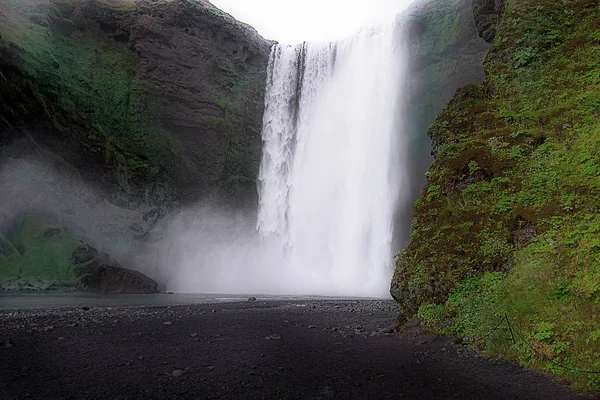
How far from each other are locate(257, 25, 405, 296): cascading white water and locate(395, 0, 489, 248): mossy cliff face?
4.13 feet

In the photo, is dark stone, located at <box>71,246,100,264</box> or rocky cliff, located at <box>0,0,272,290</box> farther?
rocky cliff, located at <box>0,0,272,290</box>

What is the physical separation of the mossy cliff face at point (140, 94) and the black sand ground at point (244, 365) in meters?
25.6

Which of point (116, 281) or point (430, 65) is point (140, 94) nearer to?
point (116, 281)

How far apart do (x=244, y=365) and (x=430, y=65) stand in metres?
33.5

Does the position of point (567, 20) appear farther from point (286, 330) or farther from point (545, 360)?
point (286, 330)

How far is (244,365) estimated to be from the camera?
6531 millimetres

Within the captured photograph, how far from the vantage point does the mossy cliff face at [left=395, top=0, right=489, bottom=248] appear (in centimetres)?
3169

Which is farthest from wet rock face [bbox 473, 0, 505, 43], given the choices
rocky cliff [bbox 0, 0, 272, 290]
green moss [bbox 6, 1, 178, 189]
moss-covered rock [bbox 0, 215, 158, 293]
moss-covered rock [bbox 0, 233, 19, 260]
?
moss-covered rock [bbox 0, 233, 19, 260]

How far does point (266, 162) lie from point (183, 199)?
8.78 m

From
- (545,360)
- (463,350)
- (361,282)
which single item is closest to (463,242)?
(463,350)

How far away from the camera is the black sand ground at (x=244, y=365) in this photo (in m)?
5.27

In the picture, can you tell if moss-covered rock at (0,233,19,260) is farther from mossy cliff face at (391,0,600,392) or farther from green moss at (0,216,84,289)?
mossy cliff face at (391,0,600,392)

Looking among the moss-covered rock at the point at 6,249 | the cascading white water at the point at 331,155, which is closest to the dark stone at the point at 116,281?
the moss-covered rock at the point at 6,249

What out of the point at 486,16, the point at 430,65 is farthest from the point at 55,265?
the point at 430,65
